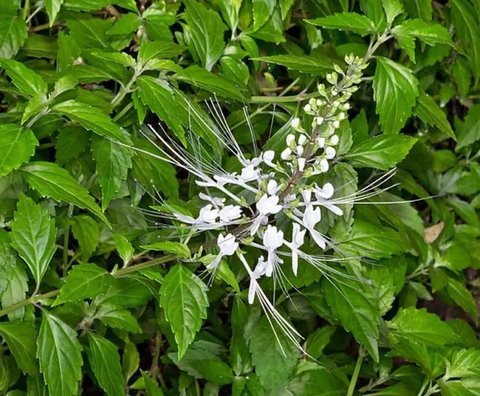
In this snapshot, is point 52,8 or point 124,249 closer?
point 124,249

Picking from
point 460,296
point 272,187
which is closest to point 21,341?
point 272,187

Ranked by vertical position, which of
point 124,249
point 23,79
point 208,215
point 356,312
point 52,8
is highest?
point 52,8

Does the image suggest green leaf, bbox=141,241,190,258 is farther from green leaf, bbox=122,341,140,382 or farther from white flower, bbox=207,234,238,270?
green leaf, bbox=122,341,140,382

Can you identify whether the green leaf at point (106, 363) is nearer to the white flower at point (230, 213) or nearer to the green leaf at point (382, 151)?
the white flower at point (230, 213)

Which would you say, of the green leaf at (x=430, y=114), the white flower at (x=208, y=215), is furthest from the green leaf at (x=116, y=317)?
the green leaf at (x=430, y=114)

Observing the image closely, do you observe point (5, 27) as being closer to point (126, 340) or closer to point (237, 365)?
point (126, 340)

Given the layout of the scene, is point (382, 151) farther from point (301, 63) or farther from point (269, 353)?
point (269, 353)

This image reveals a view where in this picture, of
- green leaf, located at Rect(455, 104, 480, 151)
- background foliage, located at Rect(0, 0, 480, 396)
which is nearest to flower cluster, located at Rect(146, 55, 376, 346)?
background foliage, located at Rect(0, 0, 480, 396)
